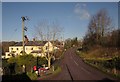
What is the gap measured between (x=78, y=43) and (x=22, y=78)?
123 m

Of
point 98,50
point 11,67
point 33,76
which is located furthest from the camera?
point 98,50

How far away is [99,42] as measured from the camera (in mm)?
56188

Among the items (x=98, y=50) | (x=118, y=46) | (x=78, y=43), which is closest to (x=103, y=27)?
(x=98, y=50)

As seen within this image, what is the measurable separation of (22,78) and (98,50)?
121 ft

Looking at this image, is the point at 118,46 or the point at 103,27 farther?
the point at 103,27

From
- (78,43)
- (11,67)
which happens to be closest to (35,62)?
(11,67)

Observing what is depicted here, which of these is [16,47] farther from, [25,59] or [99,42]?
[25,59]

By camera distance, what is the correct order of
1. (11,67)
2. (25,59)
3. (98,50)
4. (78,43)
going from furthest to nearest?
1. (78,43)
2. (98,50)
3. (25,59)
4. (11,67)

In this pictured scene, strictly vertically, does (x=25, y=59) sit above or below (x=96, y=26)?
below

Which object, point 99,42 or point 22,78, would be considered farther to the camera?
point 99,42

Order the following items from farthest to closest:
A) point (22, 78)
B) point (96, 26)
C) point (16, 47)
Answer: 1. point (16, 47)
2. point (96, 26)
3. point (22, 78)

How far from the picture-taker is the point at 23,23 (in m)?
26.7

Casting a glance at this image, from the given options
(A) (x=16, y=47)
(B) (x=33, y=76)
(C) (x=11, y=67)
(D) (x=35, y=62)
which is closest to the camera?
(B) (x=33, y=76)

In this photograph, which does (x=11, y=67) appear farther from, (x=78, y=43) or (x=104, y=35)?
(x=78, y=43)
